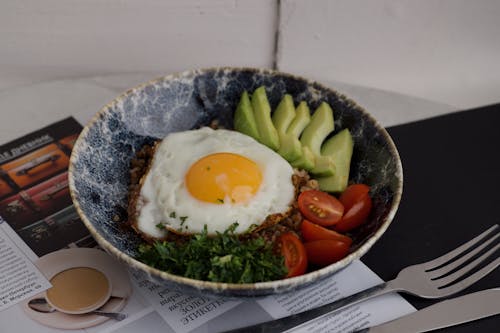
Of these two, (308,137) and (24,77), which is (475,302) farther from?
(24,77)

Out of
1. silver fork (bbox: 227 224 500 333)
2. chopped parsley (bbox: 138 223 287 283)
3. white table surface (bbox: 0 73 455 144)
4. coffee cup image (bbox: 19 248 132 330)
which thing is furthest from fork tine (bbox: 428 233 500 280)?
coffee cup image (bbox: 19 248 132 330)

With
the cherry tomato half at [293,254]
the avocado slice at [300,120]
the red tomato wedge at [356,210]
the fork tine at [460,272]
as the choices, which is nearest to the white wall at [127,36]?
the avocado slice at [300,120]

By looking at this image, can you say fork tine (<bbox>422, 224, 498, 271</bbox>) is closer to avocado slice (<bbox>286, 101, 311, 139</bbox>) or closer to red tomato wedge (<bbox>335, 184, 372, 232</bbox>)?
red tomato wedge (<bbox>335, 184, 372, 232</bbox>)

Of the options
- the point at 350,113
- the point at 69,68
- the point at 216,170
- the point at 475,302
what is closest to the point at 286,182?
the point at 216,170

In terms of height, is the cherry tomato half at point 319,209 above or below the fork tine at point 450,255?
above

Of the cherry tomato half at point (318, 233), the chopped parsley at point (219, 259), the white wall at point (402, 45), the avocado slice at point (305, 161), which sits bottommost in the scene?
the white wall at point (402, 45)

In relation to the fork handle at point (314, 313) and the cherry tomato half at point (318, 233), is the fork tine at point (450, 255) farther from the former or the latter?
the cherry tomato half at point (318, 233)
